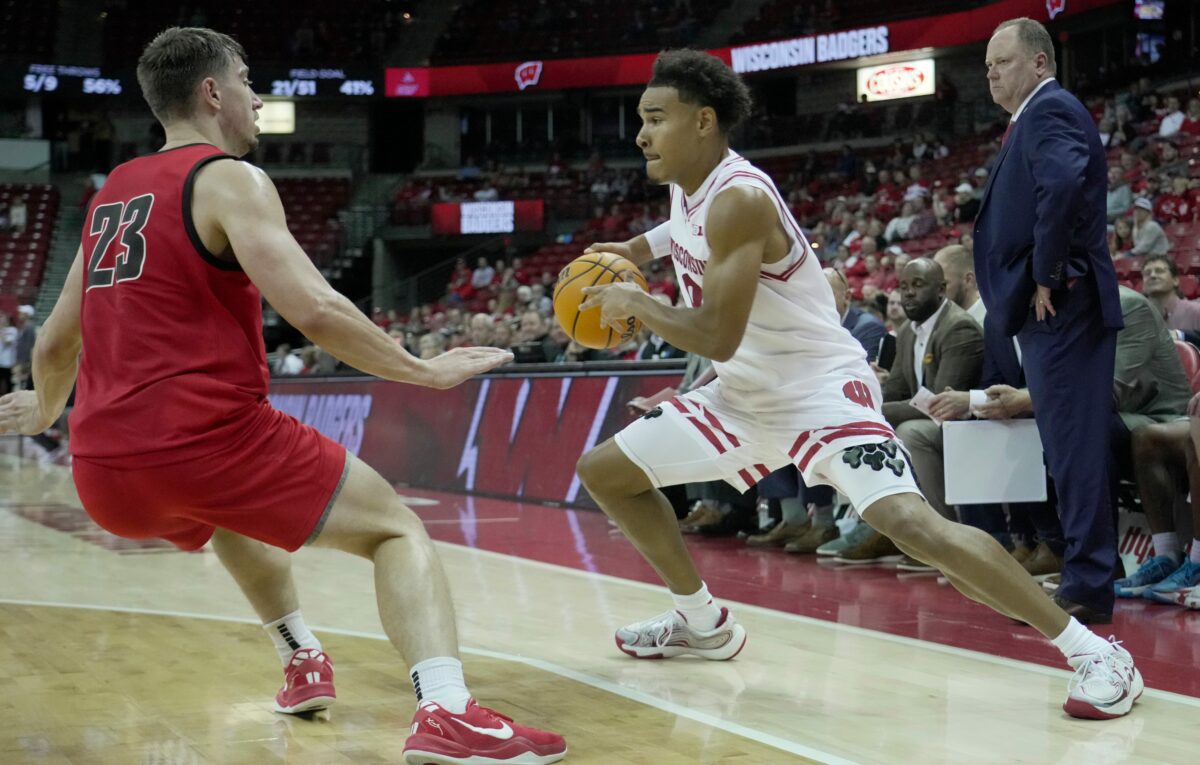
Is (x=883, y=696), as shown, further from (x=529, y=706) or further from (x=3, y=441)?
(x=3, y=441)

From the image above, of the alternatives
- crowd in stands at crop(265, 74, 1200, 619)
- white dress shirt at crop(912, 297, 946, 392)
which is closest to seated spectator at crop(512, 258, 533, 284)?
crowd in stands at crop(265, 74, 1200, 619)

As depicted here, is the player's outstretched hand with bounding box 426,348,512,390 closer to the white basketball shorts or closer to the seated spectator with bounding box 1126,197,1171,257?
the white basketball shorts

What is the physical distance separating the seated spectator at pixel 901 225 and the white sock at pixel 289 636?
55.1ft

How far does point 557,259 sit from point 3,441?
11.7 m

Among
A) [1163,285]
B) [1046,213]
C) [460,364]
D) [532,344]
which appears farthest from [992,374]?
[532,344]

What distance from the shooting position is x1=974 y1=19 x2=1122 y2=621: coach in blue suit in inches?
187

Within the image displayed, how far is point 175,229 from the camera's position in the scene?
10.2 feet

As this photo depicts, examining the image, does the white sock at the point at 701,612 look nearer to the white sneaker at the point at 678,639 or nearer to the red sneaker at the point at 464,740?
the white sneaker at the point at 678,639

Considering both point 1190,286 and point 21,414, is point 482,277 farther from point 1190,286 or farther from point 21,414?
point 21,414

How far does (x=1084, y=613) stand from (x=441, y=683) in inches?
115

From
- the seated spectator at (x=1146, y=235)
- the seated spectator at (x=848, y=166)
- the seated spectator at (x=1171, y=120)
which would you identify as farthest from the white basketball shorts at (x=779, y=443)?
the seated spectator at (x=848, y=166)

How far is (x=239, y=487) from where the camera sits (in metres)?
3.06

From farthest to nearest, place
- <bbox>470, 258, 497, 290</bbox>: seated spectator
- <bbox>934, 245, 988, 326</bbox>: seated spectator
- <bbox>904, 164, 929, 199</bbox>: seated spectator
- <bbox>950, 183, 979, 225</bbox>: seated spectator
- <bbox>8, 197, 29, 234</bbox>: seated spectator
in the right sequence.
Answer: <bbox>8, 197, 29, 234</bbox>: seated spectator < <bbox>470, 258, 497, 290</bbox>: seated spectator < <bbox>904, 164, 929, 199</bbox>: seated spectator < <bbox>950, 183, 979, 225</bbox>: seated spectator < <bbox>934, 245, 988, 326</bbox>: seated spectator

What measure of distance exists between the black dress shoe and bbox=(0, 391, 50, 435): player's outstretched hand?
3.64 meters
